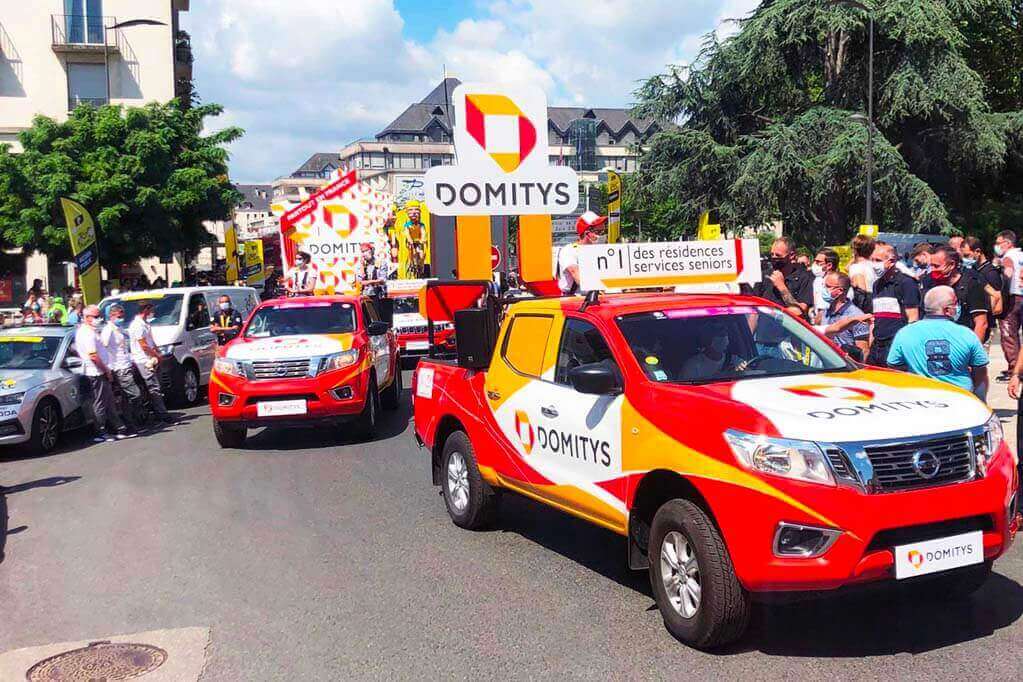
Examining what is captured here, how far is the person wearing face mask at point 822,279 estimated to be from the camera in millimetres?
10383

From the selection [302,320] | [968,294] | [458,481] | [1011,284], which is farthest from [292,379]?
[1011,284]

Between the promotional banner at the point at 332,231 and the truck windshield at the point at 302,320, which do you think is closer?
the truck windshield at the point at 302,320

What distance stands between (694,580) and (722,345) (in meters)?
1.52

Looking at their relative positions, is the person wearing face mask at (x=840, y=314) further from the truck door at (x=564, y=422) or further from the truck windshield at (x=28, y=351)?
the truck windshield at (x=28, y=351)

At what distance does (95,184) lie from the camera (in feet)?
110

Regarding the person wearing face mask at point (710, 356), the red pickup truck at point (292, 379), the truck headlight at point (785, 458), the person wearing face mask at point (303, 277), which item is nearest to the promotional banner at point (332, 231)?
the person wearing face mask at point (303, 277)

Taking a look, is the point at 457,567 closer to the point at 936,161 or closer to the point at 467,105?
the point at 467,105

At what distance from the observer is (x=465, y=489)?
760cm

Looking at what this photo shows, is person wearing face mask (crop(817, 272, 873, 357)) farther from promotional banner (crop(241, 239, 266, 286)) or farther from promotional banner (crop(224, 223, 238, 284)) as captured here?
promotional banner (crop(241, 239, 266, 286))

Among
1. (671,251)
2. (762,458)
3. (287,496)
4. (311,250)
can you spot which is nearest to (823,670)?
(762,458)

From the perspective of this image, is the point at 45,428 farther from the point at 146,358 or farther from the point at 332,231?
the point at 332,231

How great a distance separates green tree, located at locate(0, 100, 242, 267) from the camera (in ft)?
111

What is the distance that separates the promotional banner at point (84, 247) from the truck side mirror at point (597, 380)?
17.6 meters

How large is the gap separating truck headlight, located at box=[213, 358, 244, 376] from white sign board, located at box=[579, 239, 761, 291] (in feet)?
20.0
